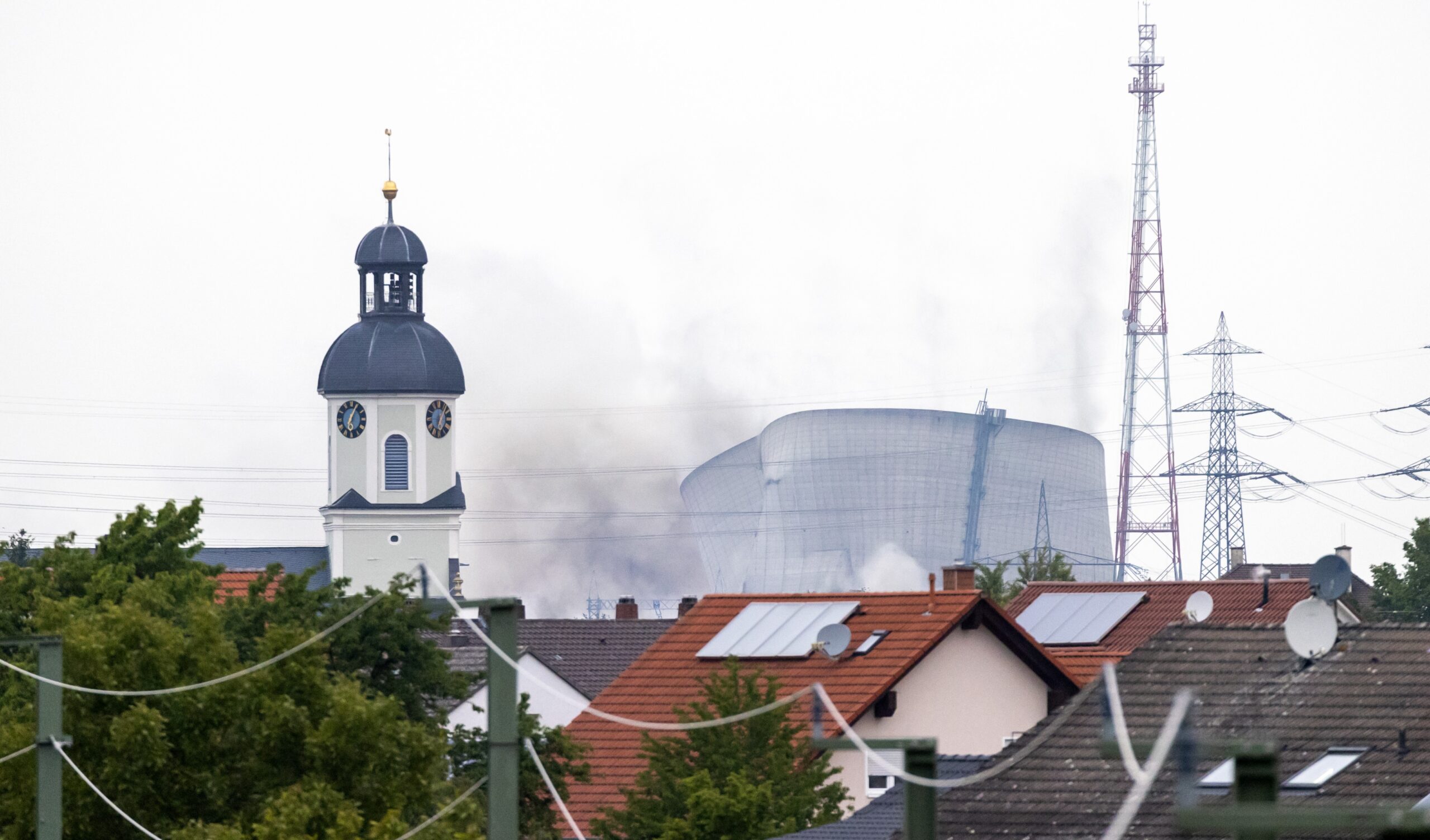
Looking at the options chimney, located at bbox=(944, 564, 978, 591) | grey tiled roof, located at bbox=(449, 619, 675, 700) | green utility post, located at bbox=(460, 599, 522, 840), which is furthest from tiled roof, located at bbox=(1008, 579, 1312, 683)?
green utility post, located at bbox=(460, 599, 522, 840)

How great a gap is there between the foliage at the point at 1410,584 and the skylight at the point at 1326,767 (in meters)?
54.6

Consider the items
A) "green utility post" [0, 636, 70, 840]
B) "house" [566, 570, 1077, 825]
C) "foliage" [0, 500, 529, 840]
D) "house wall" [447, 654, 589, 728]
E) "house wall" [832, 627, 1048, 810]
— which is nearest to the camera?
"green utility post" [0, 636, 70, 840]

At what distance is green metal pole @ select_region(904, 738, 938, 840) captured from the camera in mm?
9391

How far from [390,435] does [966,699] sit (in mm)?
89854

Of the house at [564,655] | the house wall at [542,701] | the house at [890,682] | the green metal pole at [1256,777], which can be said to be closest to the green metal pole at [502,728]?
the green metal pole at [1256,777]

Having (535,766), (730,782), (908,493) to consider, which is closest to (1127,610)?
(535,766)

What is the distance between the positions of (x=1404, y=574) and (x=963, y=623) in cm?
4625

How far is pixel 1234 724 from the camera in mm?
18484

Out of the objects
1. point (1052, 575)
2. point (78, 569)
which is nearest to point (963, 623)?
point (78, 569)

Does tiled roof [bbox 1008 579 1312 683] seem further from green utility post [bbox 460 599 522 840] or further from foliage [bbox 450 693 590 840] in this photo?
green utility post [bbox 460 599 522 840]

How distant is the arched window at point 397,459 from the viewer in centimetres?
12000

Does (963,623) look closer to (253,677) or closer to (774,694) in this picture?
(774,694)

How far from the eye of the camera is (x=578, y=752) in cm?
2605

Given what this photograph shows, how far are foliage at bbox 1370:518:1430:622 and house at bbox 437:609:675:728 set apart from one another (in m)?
21.1
